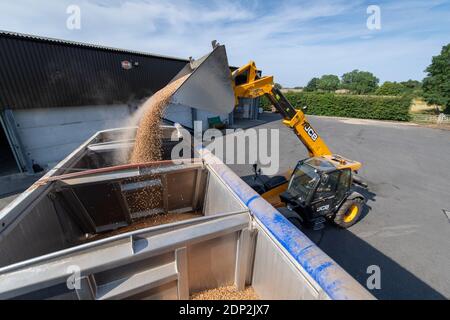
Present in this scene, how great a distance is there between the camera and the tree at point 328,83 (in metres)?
65.3

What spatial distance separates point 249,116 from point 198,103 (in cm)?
1870

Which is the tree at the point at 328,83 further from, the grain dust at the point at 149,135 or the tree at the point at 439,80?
the grain dust at the point at 149,135

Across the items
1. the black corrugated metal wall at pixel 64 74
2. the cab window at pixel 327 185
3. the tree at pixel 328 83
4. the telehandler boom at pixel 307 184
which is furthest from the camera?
the tree at pixel 328 83

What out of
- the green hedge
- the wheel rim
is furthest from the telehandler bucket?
the green hedge

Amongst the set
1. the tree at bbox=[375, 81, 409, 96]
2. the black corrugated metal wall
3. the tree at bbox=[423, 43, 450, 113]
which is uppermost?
the tree at bbox=[375, 81, 409, 96]

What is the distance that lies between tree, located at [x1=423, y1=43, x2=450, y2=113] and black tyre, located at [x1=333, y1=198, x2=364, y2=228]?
2438 cm

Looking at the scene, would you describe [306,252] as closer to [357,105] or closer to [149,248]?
[149,248]

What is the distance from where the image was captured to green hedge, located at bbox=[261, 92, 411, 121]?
20031 millimetres

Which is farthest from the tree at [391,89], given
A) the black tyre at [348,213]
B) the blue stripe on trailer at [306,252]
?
the blue stripe on trailer at [306,252]

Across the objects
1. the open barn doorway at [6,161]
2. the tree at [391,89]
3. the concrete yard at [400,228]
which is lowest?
the concrete yard at [400,228]

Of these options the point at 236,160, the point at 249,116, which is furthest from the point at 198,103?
the point at 249,116

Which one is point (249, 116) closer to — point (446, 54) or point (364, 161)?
point (364, 161)

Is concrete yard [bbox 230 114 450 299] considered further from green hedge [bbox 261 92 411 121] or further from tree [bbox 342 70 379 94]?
tree [bbox 342 70 379 94]

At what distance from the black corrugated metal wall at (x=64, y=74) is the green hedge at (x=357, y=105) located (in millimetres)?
20361
